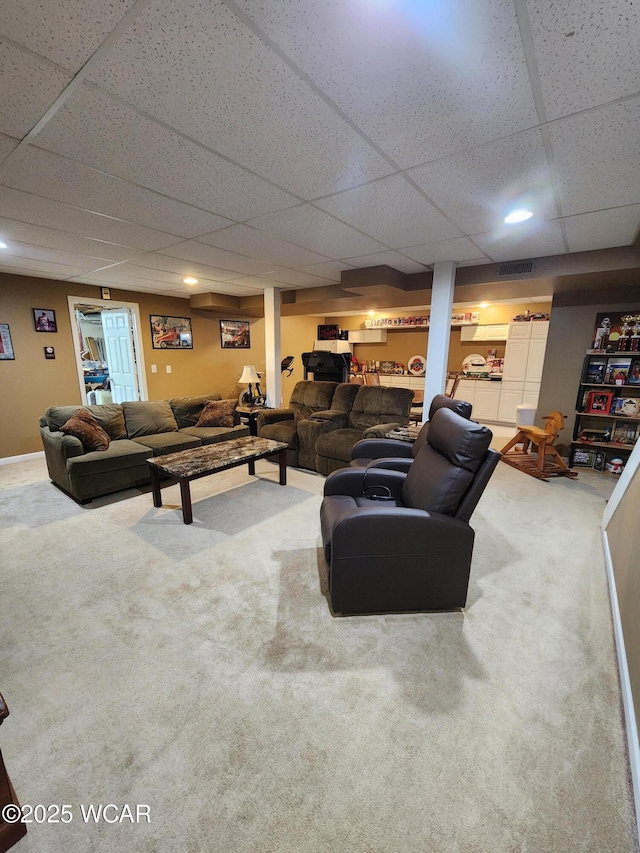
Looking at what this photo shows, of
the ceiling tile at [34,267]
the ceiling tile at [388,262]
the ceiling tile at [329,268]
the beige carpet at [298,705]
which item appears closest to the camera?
the beige carpet at [298,705]

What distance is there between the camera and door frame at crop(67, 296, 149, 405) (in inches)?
188

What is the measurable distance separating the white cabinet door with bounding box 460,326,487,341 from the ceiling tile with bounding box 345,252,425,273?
3389 millimetres

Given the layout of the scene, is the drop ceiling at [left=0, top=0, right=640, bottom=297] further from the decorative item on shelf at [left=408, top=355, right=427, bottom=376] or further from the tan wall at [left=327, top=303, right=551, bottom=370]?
the decorative item on shelf at [left=408, top=355, right=427, bottom=376]

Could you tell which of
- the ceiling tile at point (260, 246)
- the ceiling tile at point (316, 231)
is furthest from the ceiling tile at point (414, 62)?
the ceiling tile at point (260, 246)

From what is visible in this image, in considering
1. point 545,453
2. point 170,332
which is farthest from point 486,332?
point 170,332

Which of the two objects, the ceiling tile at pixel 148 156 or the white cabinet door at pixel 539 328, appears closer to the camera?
the ceiling tile at pixel 148 156

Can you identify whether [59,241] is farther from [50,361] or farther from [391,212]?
[391,212]

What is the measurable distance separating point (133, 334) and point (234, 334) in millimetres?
1823

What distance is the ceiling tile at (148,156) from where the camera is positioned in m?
1.34

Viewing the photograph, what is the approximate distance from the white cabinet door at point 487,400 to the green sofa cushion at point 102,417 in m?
6.12

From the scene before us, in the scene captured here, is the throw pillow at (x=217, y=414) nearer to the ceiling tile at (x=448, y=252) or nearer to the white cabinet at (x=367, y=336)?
the ceiling tile at (x=448, y=252)

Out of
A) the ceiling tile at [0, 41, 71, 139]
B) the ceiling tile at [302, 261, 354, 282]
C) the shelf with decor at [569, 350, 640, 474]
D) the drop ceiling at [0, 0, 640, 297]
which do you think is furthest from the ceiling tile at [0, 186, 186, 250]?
the shelf with decor at [569, 350, 640, 474]

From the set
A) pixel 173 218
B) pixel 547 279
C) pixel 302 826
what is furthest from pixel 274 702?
pixel 547 279

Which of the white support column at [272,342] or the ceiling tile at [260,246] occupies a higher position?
the ceiling tile at [260,246]
